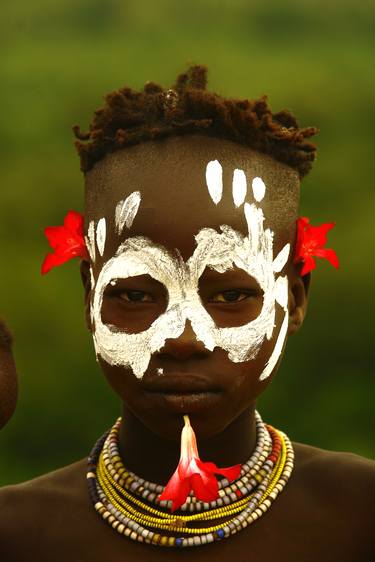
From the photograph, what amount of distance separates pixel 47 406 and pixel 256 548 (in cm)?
290

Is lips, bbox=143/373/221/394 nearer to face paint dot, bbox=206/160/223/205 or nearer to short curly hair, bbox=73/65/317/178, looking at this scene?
face paint dot, bbox=206/160/223/205

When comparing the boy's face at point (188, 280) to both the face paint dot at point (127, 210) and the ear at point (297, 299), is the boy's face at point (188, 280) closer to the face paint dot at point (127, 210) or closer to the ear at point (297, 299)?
the face paint dot at point (127, 210)

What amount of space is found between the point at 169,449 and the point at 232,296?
0.47 metres

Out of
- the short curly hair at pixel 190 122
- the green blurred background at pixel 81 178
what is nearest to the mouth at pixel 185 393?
the short curly hair at pixel 190 122

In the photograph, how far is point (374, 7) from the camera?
270 inches

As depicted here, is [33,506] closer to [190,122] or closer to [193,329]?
[193,329]

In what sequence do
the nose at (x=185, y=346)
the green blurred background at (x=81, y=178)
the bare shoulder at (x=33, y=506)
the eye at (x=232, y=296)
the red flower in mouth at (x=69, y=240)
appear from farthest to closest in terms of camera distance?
the green blurred background at (x=81, y=178), the red flower in mouth at (x=69, y=240), the bare shoulder at (x=33, y=506), the eye at (x=232, y=296), the nose at (x=185, y=346)

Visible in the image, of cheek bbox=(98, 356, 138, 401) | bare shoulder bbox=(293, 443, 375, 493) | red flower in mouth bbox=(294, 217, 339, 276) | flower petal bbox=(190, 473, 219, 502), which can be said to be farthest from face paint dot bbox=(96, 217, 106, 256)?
bare shoulder bbox=(293, 443, 375, 493)

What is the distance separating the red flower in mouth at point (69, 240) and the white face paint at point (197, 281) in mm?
207

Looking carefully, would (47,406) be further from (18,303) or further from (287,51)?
(287,51)

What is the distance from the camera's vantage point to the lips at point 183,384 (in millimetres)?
2413

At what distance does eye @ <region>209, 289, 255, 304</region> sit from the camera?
2486 millimetres

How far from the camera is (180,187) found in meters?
2.46

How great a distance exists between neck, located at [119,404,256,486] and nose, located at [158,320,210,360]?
13.5 inches
